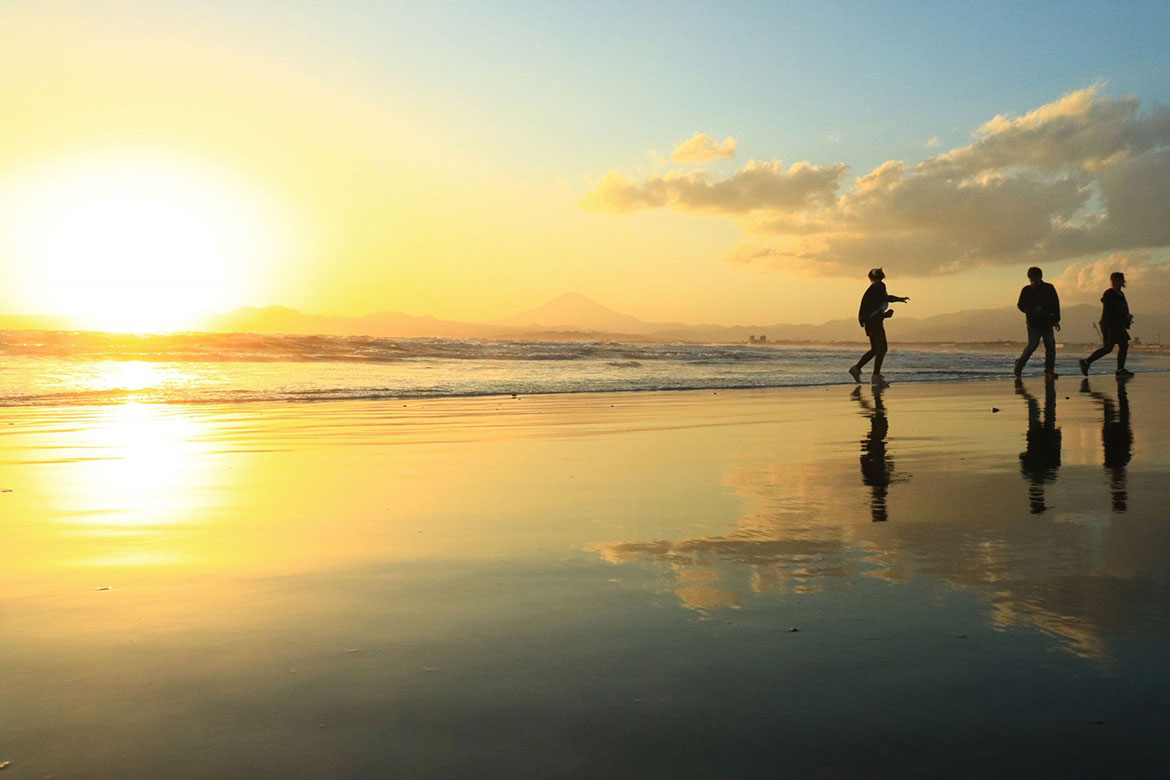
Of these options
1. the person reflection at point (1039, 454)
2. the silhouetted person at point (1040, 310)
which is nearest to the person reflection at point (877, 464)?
the person reflection at point (1039, 454)

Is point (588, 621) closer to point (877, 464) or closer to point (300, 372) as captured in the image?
point (877, 464)

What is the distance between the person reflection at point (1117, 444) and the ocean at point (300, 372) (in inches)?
302

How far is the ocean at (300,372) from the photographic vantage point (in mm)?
14898

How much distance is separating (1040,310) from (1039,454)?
14413 mm

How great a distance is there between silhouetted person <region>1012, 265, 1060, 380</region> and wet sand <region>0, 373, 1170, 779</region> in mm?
14647

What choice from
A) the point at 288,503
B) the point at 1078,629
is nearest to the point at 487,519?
the point at 288,503

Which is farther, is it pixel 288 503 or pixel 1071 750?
pixel 288 503

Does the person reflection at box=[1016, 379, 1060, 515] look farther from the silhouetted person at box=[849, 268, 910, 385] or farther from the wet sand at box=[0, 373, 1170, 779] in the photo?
the silhouetted person at box=[849, 268, 910, 385]

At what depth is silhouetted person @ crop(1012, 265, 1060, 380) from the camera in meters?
19.3

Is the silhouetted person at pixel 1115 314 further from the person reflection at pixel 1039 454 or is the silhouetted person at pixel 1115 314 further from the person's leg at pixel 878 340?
the person reflection at pixel 1039 454

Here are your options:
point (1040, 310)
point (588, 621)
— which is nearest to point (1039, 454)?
point (588, 621)

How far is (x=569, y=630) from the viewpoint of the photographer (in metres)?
2.59

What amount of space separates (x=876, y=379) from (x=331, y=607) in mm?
17463

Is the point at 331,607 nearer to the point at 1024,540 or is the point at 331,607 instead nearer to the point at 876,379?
the point at 1024,540
